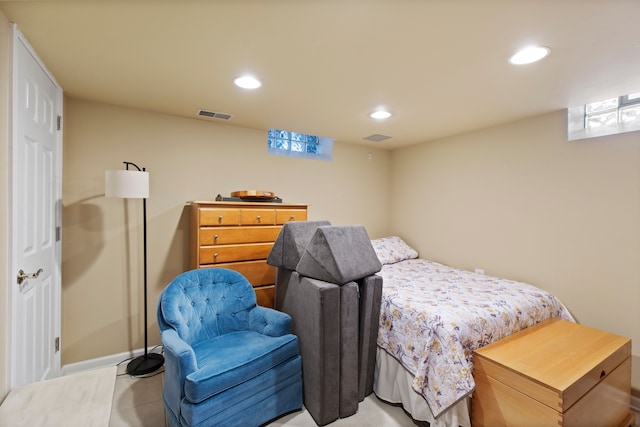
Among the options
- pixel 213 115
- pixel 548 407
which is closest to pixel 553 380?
pixel 548 407

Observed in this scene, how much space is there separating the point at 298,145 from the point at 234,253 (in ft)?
5.44

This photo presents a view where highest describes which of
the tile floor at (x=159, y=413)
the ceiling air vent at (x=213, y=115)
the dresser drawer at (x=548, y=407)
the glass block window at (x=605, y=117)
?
the ceiling air vent at (x=213, y=115)

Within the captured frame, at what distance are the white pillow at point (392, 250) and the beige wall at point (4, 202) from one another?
10.3 feet

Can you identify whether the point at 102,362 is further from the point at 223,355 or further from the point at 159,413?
the point at 223,355

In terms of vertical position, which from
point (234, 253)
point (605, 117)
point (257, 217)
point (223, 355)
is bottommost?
point (223, 355)

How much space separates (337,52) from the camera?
1.68 metres

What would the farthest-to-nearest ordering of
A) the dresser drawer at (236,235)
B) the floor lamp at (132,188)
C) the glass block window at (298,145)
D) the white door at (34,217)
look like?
the glass block window at (298,145)
the dresser drawer at (236,235)
the floor lamp at (132,188)
the white door at (34,217)

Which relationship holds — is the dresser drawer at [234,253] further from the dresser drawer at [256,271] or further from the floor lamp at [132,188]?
the floor lamp at [132,188]

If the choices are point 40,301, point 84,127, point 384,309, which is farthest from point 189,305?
point 84,127

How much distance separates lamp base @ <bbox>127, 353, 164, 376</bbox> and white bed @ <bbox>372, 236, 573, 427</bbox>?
6.28 ft

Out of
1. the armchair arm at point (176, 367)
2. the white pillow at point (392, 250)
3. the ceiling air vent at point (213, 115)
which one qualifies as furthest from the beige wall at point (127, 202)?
the white pillow at point (392, 250)

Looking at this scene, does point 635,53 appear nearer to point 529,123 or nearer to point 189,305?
point 529,123

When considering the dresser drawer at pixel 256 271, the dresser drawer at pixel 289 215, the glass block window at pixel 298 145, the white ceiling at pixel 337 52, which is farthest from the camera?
the glass block window at pixel 298 145

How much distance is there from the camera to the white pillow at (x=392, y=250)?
3645mm
